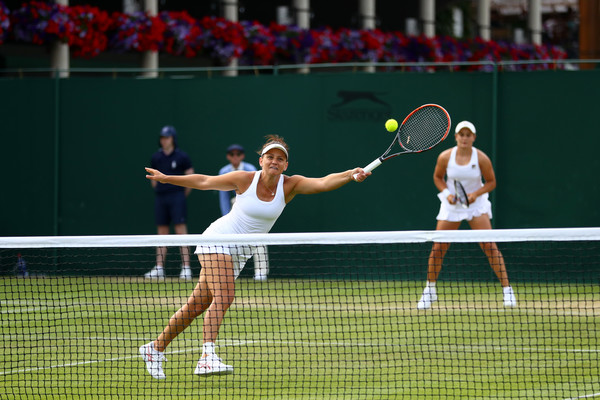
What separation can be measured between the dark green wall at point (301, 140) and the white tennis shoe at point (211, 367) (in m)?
6.11

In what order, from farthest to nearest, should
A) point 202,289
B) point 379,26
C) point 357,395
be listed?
1. point 379,26
2. point 202,289
3. point 357,395

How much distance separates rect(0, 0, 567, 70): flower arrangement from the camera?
48.2ft

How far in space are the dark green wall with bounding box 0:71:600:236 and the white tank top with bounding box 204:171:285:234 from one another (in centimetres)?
559

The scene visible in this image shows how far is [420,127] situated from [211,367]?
7.17 feet

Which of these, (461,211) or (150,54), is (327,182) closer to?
(461,211)

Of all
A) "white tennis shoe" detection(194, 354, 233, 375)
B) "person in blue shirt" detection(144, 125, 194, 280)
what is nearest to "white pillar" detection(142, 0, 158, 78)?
"person in blue shirt" detection(144, 125, 194, 280)

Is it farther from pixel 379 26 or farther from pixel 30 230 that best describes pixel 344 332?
pixel 379 26

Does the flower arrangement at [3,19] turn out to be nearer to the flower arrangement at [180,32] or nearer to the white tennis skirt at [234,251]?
the flower arrangement at [180,32]

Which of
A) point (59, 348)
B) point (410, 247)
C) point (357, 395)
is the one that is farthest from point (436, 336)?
point (410, 247)

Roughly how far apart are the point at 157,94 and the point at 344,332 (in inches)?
216

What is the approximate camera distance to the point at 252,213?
21.1 feet

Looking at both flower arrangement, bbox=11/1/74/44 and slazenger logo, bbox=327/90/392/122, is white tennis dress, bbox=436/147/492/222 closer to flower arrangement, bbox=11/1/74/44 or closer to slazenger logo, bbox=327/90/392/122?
slazenger logo, bbox=327/90/392/122

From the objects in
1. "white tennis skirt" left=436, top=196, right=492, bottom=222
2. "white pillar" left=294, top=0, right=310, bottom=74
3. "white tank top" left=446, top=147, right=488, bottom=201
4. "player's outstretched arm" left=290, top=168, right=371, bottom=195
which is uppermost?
"white pillar" left=294, top=0, right=310, bottom=74

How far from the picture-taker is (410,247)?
12.2 meters
